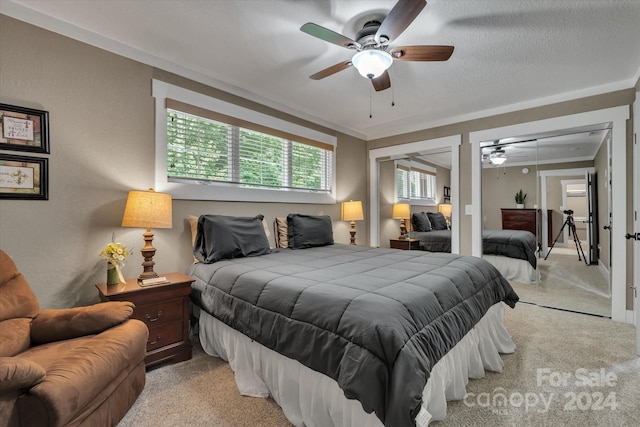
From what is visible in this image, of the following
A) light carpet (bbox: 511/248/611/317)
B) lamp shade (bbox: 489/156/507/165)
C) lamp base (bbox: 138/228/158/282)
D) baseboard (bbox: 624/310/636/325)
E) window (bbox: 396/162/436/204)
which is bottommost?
baseboard (bbox: 624/310/636/325)

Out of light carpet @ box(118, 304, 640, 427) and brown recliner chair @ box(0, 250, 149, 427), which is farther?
light carpet @ box(118, 304, 640, 427)

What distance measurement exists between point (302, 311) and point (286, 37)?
2.08 metres

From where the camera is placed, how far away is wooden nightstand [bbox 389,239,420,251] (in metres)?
4.43

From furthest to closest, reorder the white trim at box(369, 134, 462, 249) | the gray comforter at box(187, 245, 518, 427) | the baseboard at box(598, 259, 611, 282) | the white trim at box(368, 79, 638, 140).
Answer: the white trim at box(369, 134, 462, 249) → the baseboard at box(598, 259, 611, 282) → the white trim at box(368, 79, 638, 140) → the gray comforter at box(187, 245, 518, 427)

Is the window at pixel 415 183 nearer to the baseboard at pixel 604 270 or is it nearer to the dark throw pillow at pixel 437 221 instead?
the dark throw pillow at pixel 437 221

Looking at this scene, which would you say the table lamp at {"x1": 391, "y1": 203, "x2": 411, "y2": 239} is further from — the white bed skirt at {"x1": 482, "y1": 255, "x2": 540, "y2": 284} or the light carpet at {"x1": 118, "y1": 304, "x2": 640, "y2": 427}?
the light carpet at {"x1": 118, "y1": 304, "x2": 640, "y2": 427}

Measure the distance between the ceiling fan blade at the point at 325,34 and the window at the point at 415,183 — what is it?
2832mm

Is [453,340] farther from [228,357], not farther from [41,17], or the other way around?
[41,17]

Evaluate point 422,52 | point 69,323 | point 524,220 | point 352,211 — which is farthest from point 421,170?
point 69,323

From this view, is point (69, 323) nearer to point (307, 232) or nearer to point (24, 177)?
point (24, 177)

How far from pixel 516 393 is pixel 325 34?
8.45ft

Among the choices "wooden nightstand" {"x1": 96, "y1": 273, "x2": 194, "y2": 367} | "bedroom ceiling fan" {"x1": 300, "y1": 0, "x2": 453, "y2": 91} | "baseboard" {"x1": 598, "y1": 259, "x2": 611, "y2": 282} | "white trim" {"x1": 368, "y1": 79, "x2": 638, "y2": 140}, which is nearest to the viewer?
"bedroom ceiling fan" {"x1": 300, "y1": 0, "x2": 453, "y2": 91}

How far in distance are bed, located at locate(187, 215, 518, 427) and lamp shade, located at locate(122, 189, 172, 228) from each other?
1.43ft

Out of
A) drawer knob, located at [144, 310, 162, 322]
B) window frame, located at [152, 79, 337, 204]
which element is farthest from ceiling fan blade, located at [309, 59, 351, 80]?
drawer knob, located at [144, 310, 162, 322]
